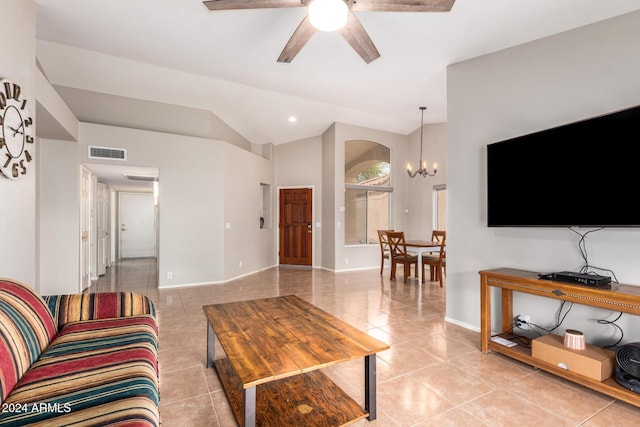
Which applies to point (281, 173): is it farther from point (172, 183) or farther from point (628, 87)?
point (628, 87)

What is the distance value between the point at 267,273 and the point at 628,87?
5.96 m

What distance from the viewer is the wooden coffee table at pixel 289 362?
1485 millimetres

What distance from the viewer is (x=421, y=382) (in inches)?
86.8

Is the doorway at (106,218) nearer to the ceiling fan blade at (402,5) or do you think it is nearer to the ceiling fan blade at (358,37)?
the ceiling fan blade at (358,37)

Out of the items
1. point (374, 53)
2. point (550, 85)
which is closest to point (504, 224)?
point (550, 85)

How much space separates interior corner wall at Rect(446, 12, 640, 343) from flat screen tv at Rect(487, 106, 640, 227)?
0.19ft

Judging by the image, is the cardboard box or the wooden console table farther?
A: the cardboard box

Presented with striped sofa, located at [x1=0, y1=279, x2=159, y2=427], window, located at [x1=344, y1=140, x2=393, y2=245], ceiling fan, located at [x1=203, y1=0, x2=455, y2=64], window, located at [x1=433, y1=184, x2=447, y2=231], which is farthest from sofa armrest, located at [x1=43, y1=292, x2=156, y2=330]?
window, located at [x1=433, y1=184, x2=447, y2=231]

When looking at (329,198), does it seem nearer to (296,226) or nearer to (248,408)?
(296,226)

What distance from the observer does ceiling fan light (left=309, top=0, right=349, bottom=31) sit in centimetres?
188

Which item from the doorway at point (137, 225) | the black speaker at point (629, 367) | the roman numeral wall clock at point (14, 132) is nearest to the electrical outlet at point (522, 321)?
the black speaker at point (629, 367)

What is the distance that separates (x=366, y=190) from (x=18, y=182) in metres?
5.99

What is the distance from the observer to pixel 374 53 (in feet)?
8.43

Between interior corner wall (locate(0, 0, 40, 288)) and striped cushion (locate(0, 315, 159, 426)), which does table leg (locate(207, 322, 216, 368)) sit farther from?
interior corner wall (locate(0, 0, 40, 288))
